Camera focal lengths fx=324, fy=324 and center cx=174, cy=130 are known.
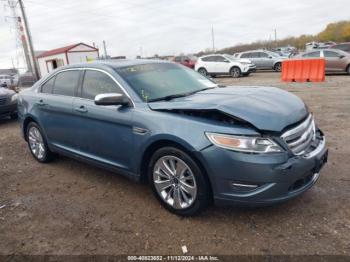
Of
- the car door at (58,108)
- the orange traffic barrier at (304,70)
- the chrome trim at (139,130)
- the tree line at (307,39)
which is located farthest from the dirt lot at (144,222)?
the tree line at (307,39)

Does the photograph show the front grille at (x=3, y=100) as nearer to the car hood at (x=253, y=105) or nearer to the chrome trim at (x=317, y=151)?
the car hood at (x=253, y=105)

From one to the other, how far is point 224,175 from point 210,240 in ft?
2.05

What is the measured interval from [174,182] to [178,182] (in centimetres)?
6

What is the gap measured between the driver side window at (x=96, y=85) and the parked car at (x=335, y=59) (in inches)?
606

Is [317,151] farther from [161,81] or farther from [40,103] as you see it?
[40,103]

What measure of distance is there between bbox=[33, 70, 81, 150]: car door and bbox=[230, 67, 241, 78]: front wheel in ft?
53.7

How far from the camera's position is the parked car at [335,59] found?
16234mm

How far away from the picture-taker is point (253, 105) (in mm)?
3232

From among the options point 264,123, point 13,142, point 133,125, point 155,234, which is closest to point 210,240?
point 155,234

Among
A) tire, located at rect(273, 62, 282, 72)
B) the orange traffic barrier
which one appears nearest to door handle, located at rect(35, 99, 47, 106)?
the orange traffic barrier

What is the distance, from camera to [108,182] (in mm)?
4469

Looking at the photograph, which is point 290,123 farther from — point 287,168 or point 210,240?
point 210,240

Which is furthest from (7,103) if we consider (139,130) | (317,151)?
(317,151)

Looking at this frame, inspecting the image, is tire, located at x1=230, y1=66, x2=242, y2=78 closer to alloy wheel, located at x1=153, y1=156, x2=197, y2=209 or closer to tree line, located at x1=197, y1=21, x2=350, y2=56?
alloy wheel, located at x1=153, y1=156, x2=197, y2=209
